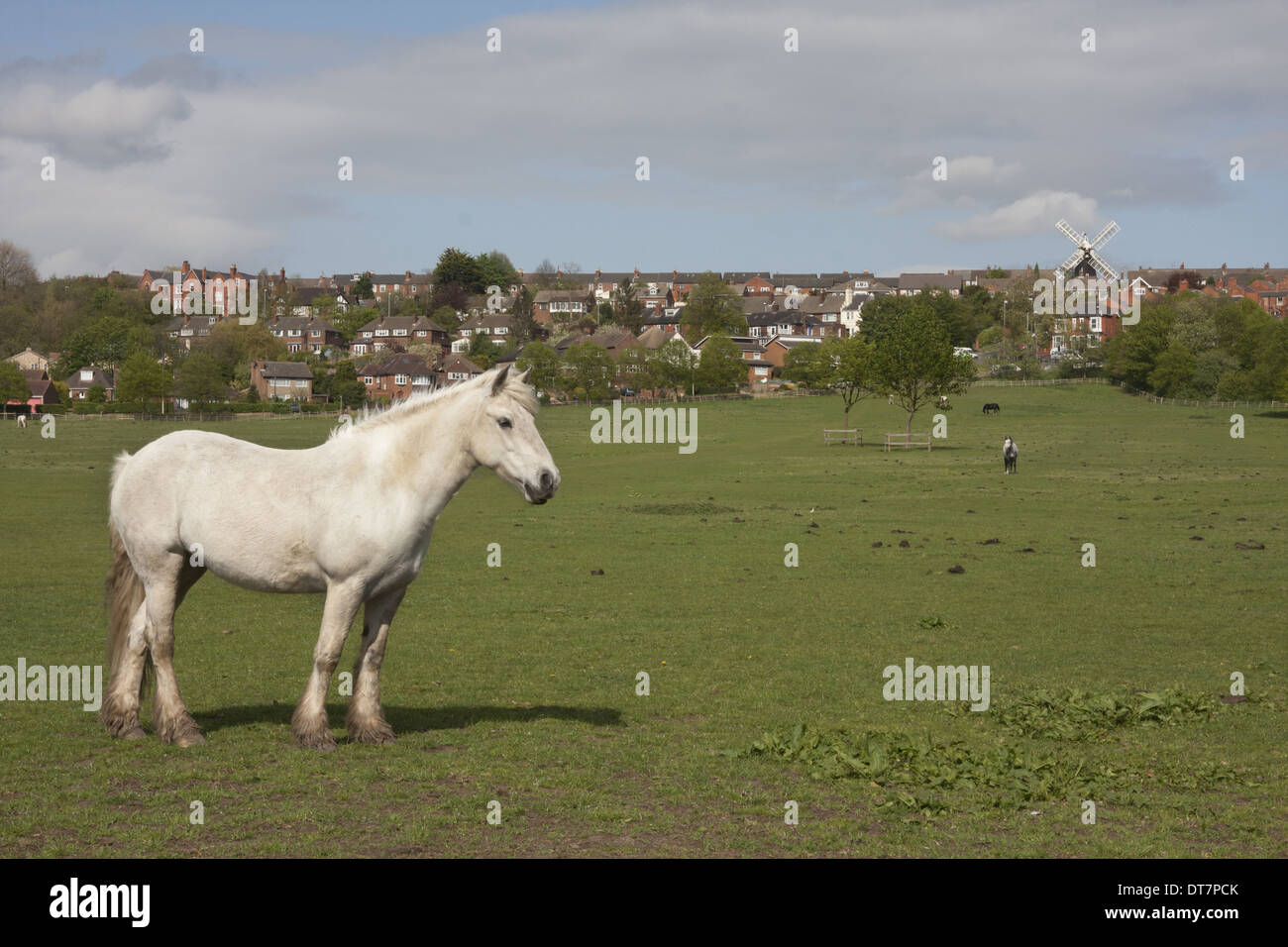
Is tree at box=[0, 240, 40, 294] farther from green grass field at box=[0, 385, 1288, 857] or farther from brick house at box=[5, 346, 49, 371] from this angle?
green grass field at box=[0, 385, 1288, 857]

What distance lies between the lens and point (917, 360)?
80188 mm

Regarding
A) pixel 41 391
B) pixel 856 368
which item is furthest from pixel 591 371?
pixel 41 391

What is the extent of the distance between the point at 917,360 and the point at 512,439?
72251 millimetres

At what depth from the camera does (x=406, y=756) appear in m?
11.2

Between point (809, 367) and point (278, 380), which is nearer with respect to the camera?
point (809, 367)

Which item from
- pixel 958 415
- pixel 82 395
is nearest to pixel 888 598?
pixel 958 415

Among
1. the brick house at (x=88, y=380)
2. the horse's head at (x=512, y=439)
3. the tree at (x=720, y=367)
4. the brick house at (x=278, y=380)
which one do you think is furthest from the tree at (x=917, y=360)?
the brick house at (x=88, y=380)

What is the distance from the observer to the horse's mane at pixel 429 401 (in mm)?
11250

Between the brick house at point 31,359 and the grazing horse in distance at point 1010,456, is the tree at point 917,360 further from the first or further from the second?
the brick house at point 31,359

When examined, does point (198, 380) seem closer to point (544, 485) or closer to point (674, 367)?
point (674, 367)

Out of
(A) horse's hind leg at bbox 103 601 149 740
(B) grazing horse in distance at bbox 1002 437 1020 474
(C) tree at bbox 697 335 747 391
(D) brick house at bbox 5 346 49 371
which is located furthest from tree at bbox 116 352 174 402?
(A) horse's hind leg at bbox 103 601 149 740

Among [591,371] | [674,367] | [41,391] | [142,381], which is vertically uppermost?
[674,367]

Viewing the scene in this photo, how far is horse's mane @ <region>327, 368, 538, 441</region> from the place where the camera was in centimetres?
1125

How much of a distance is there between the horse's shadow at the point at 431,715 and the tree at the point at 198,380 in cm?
12236
